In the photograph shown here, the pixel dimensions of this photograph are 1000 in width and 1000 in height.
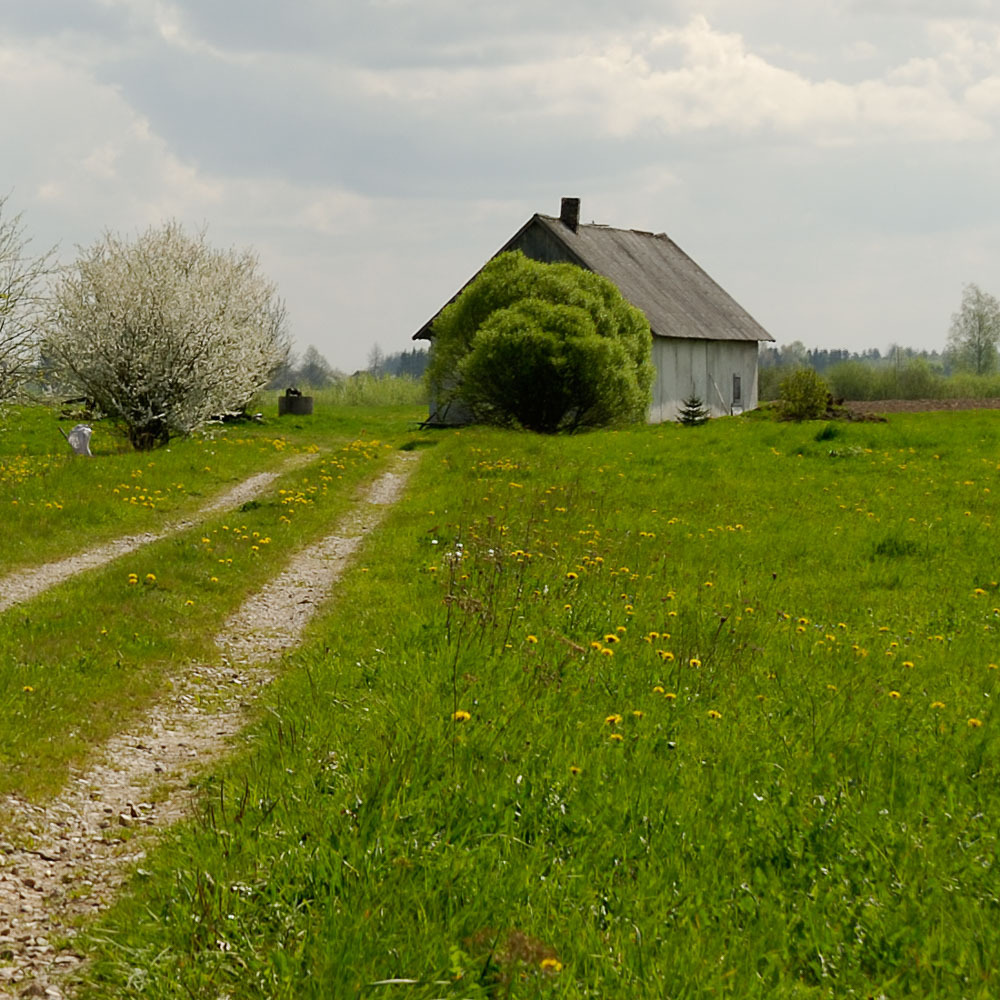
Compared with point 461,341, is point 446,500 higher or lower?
lower

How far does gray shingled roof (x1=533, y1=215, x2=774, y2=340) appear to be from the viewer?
44.2 m

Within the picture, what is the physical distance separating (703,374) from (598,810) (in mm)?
44739

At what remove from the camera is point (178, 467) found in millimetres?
22891

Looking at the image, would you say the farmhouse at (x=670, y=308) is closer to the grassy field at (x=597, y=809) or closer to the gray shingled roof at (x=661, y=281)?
the gray shingled roof at (x=661, y=281)

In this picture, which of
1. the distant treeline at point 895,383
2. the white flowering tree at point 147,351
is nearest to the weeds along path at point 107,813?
the white flowering tree at point 147,351

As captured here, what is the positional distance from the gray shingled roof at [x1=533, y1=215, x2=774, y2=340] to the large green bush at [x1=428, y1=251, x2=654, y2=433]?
278 inches

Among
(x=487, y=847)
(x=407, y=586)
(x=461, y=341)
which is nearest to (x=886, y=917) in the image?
(x=487, y=847)

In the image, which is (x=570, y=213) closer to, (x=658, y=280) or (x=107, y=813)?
(x=658, y=280)

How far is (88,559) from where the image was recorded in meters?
14.1

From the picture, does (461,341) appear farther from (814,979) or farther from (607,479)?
(814,979)

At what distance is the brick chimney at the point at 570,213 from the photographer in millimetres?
46281

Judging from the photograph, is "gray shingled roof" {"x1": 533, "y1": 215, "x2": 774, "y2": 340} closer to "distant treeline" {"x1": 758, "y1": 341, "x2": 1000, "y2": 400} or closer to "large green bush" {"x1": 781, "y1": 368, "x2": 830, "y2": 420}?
"large green bush" {"x1": 781, "y1": 368, "x2": 830, "y2": 420}

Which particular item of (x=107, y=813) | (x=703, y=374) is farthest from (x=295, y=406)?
(x=107, y=813)

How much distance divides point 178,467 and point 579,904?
2033cm
